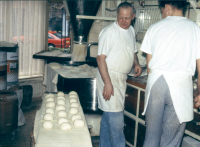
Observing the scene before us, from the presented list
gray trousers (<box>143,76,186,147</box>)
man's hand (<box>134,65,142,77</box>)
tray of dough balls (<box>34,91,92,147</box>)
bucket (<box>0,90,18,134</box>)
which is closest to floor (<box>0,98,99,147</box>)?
bucket (<box>0,90,18,134</box>)

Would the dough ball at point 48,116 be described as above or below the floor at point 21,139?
above

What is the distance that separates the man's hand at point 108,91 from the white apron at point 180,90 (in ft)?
1.89

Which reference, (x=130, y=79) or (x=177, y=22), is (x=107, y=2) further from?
(x=177, y=22)

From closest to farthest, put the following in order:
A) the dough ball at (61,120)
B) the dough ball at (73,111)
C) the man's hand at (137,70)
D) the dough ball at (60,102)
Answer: the dough ball at (61,120), the dough ball at (73,111), the dough ball at (60,102), the man's hand at (137,70)

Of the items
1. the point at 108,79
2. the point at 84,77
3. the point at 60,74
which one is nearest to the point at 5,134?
the point at 60,74

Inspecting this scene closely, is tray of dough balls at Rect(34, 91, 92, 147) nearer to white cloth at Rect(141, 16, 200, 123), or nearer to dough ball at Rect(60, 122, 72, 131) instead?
dough ball at Rect(60, 122, 72, 131)

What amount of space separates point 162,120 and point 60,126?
68cm

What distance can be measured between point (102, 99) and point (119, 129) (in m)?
0.32

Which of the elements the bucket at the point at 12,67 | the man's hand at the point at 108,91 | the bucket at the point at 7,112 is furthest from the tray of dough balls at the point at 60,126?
the bucket at the point at 12,67

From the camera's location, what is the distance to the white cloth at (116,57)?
2070 millimetres

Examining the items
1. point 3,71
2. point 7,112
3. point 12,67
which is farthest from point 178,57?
point 12,67

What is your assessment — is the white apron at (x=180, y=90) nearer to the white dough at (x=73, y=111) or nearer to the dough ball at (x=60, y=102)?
the white dough at (x=73, y=111)

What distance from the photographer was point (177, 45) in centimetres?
143

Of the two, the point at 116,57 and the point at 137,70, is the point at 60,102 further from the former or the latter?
the point at 137,70
